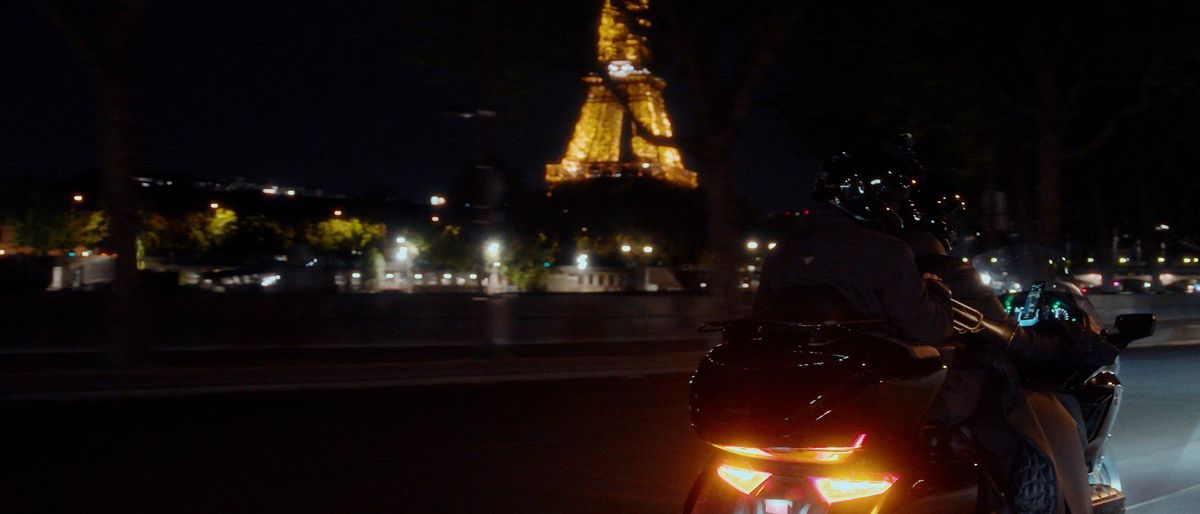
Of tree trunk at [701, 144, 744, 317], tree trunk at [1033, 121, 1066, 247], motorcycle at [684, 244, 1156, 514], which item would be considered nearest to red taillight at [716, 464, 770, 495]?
motorcycle at [684, 244, 1156, 514]

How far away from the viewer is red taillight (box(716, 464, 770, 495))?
376 centimetres

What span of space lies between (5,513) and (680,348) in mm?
17340

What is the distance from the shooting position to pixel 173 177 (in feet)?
317

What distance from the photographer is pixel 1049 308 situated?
17.3 feet

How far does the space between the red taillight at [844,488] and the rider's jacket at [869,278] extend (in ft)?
1.85

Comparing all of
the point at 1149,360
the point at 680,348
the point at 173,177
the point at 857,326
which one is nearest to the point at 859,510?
the point at 857,326

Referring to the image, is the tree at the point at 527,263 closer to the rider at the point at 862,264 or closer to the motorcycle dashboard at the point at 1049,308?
the motorcycle dashboard at the point at 1049,308

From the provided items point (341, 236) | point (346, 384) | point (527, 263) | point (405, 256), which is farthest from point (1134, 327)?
point (341, 236)

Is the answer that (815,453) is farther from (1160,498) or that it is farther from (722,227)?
(722,227)

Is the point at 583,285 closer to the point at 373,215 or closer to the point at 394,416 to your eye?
the point at 373,215

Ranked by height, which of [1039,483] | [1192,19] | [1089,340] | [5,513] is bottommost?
[5,513]

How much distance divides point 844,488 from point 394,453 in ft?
23.5

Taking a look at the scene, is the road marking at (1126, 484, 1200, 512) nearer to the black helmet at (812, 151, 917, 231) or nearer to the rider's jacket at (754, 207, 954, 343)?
the black helmet at (812, 151, 917, 231)

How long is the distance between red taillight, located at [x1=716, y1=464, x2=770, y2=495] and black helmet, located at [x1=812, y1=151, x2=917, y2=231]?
1.02m
